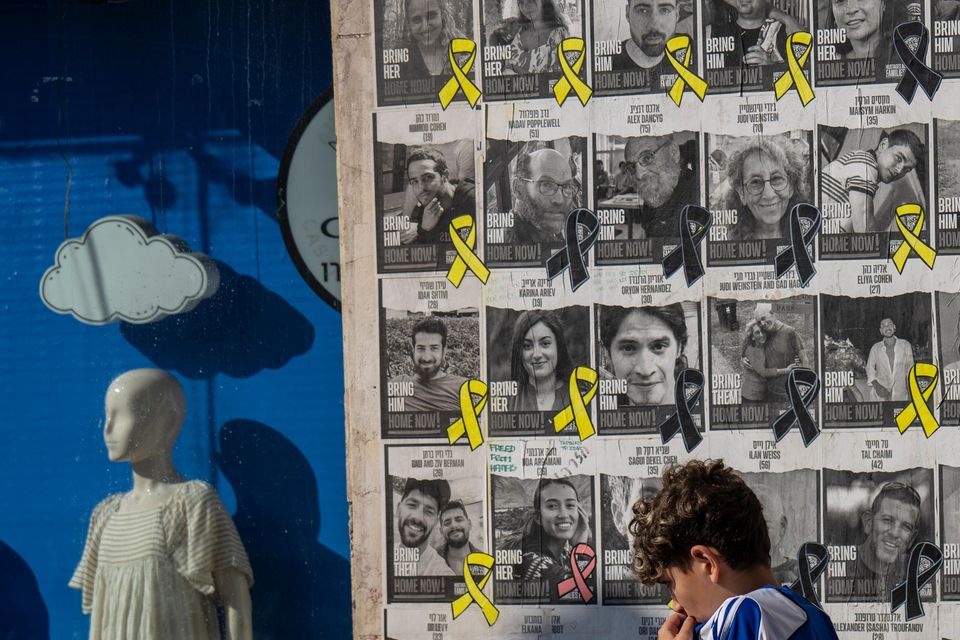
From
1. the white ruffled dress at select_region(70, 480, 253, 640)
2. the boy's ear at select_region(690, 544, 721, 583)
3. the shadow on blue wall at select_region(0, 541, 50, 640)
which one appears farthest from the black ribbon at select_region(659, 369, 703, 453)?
the shadow on blue wall at select_region(0, 541, 50, 640)

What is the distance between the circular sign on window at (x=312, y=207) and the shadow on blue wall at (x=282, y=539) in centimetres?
51

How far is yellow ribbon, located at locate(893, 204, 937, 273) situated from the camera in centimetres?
260

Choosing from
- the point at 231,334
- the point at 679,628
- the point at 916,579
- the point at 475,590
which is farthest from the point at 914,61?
the point at 231,334

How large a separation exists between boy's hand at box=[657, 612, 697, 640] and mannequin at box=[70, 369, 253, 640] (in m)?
1.62

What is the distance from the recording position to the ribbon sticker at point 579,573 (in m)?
2.67

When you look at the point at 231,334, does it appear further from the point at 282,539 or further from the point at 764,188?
the point at 764,188

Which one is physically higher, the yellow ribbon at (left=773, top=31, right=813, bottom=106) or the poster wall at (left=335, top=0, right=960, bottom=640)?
the yellow ribbon at (left=773, top=31, right=813, bottom=106)

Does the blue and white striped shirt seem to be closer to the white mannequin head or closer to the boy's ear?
the boy's ear

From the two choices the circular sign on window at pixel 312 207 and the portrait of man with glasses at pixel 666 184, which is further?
the circular sign on window at pixel 312 207

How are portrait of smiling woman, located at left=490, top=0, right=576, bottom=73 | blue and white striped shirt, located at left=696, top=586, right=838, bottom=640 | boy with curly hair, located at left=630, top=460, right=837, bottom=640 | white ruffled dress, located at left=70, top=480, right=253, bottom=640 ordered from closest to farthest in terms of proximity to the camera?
A: blue and white striped shirt, located at left=696, top=586, right=838, bottom=640 → boy with curly hair, located at left=630, top=460, right=837, bottom=640 → portrait of smiling woman, located at left=490, top=0, right=576, bottom=73 → white ruffled dress, located at left=70, top=480, right=253, bottom=640

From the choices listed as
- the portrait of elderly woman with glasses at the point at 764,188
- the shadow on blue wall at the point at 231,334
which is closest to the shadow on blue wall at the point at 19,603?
the shadow on blue wall at the point at 231,334

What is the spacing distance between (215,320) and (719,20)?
175 cm

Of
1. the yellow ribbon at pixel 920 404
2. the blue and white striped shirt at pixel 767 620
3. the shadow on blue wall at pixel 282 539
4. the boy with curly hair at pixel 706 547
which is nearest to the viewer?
the blue and white striped shirt at pixel 767 620

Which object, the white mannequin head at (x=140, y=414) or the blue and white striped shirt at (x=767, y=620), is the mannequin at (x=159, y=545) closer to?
the white mannequin head at (x=140, y=414)
